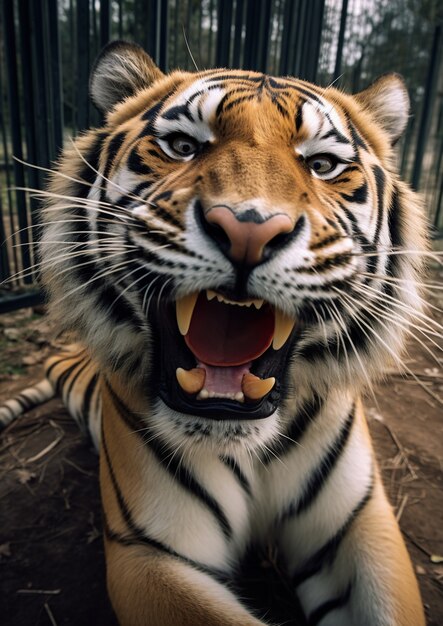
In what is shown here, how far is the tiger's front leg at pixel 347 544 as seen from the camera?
1282 mm

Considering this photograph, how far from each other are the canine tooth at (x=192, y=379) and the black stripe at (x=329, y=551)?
0.64 metres

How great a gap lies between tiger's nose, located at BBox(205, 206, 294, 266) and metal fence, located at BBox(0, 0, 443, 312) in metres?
0.86

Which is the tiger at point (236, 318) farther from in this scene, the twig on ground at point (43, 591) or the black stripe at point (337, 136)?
the twig on ground at point (43, 591)

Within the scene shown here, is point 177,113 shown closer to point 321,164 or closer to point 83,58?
point 321,164

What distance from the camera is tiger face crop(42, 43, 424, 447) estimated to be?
1.00m

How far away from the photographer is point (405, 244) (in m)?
1.40

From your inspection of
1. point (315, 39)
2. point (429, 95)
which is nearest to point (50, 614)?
point (315, 39)

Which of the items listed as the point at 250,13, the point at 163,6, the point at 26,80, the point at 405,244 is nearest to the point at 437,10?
the point at 250,13

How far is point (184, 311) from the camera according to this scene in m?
1.13

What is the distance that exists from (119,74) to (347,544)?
1495 millimetres

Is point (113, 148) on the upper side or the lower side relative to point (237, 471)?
upper

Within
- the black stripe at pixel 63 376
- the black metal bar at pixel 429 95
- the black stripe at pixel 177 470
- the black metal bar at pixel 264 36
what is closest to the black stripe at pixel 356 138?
the black stripe at pixel 177 470

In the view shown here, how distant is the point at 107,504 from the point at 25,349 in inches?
74.9

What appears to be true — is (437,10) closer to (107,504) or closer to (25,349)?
(25,349)
